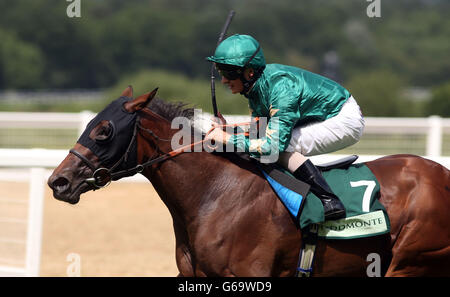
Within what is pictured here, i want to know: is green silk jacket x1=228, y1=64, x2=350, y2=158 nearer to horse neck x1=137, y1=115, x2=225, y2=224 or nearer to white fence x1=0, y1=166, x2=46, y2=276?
horse neck x1=137, y1=115, x2=225, y2=224

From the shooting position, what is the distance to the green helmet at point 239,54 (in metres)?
3.55

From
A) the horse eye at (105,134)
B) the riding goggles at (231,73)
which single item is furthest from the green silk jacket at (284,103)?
the horse eye at (105,134)

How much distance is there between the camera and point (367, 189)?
3.65 meters

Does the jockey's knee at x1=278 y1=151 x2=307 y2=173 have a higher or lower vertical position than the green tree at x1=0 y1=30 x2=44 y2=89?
higher

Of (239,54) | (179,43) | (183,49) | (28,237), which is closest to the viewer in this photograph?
(239,54)

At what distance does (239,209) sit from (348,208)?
0.60m

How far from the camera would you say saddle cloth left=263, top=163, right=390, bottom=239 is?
352cm

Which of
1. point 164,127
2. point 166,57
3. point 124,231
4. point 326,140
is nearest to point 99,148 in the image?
point 164,127

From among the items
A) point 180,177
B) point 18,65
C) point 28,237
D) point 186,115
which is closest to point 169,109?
point 186,115

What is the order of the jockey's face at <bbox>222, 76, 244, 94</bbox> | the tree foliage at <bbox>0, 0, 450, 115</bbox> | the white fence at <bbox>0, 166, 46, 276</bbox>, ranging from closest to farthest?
the jockey's face at <bbox>222, 76, 244, 94</bbox> < the white fence at <bbox>0, 166, 46, 276</bbox> < the tree foliage at <bbox>0, 0, 450, 115</bbox>

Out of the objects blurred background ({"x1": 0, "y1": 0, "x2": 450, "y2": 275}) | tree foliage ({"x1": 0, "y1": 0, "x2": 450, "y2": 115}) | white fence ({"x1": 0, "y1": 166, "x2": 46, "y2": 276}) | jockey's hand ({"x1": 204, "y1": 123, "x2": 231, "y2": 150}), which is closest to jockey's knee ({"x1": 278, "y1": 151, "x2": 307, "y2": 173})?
jockey's hand ({"x1": 204, "y1": 123, "x2": 231, "y2": 150})

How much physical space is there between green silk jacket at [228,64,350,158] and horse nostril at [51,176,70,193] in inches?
34.9

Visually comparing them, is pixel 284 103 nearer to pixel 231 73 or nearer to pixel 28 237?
pixel 231 73

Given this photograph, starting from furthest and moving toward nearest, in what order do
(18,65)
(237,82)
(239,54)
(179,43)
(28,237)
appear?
(179,43)
(18,65)
(28,237)
(237,82)
(239,54)
